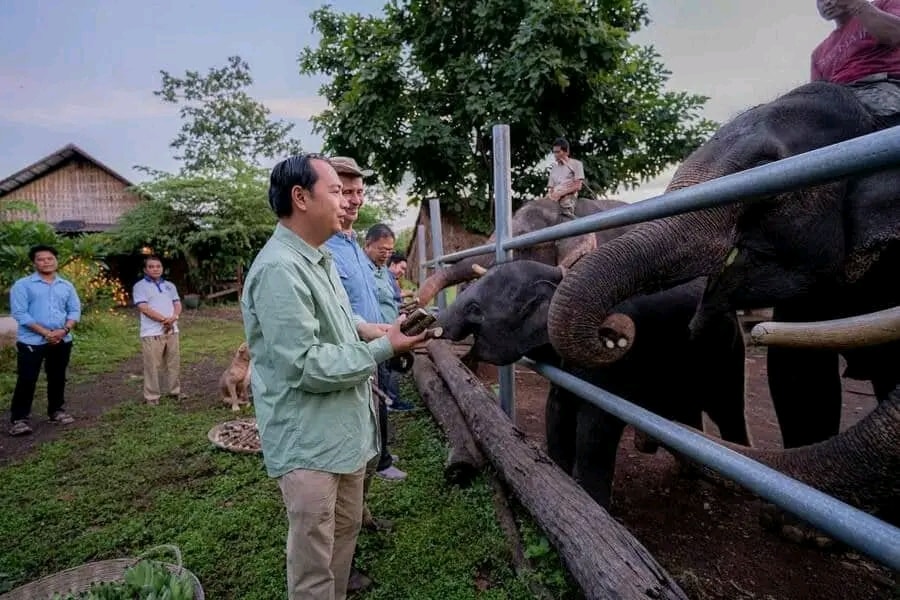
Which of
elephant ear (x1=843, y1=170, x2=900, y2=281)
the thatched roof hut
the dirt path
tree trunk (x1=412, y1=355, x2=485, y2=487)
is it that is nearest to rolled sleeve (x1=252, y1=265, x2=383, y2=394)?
elephant ear (x1=843, y1=170, x2=900, y2=281)

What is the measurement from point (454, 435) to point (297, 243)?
261cm

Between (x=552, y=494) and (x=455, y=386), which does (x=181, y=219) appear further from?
(x=552, y=494)

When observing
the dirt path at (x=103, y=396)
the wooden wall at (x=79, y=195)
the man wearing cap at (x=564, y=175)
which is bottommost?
the dirt path at (x=103, y=396)

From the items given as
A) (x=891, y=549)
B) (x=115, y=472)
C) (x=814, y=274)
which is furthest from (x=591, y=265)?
(x=115, y=472)

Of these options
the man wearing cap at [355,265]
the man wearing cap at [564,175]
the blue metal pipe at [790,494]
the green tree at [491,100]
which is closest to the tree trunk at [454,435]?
the man wearing cap at [355,265]

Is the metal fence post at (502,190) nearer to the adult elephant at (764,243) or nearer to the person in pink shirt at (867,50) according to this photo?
the adult elephant at (764,243)

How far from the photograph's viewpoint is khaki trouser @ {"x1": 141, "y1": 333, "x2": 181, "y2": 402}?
21.3ft

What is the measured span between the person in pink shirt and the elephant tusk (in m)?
1.38

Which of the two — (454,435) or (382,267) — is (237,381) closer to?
(382,267)

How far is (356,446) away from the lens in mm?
1898

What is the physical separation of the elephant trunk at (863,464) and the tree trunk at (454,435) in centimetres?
250

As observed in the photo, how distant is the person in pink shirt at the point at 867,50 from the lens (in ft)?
7.52

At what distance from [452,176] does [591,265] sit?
9144 mm

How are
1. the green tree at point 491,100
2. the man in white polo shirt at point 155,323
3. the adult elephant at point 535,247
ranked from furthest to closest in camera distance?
1. the green tree at point 491,100
2. the man in white polo shirt at point 155,323
3. the adult elephant at point 535,247
